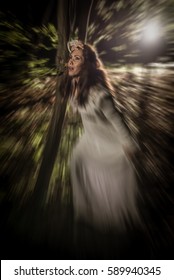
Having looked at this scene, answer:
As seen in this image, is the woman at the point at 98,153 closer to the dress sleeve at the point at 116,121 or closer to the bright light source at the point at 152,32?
the dress sleeve at the point at 116,121

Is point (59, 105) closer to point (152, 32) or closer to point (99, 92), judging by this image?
point (99, 92)

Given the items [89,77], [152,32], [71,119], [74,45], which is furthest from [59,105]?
[152,32]

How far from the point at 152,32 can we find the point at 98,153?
62cm

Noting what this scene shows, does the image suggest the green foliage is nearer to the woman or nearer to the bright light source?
the woman

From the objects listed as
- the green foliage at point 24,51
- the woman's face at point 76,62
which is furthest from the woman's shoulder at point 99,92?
the green foliage at point 24,51

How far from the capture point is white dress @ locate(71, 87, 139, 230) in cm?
122

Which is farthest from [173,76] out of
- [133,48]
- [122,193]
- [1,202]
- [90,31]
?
[1,202]

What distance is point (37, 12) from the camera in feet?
4.25

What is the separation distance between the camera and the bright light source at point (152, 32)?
3.86 ft

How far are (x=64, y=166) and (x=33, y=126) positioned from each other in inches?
10.2

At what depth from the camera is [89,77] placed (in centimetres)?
129

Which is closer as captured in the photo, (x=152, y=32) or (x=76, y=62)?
(x=152, y=32)

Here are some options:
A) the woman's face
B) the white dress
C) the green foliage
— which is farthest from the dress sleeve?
the green foliage
